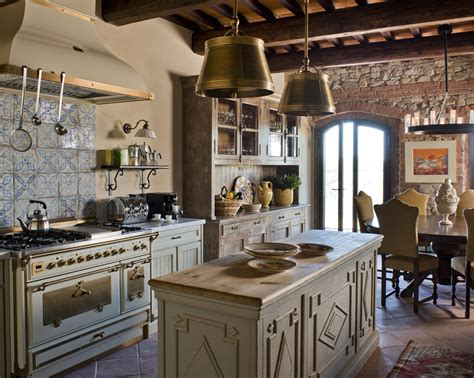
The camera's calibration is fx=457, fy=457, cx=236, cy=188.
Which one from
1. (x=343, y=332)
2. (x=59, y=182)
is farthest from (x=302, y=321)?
(x=59, y=182)

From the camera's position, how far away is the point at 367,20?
4582mm

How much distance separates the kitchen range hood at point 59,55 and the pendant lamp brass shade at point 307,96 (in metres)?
1.52

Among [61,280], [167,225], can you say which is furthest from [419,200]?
[61,280]

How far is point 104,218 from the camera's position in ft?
14.2

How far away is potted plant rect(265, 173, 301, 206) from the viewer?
6625 mm

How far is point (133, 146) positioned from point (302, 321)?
2.67m

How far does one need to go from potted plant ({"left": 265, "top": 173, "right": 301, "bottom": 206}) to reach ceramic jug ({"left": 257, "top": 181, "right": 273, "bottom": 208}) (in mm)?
312

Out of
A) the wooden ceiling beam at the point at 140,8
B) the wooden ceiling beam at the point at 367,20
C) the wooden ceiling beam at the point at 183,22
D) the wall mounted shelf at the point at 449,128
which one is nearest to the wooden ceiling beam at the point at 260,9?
the wooden ceiling beam at the point at 367,20

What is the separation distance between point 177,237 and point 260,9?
2.59 metres

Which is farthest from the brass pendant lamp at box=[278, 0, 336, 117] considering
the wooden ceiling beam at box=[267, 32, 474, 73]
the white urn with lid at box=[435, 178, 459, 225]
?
the wooden ceiling beam at box=[267, 32, 474, 73]

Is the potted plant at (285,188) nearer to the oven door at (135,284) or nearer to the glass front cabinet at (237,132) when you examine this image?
the glass front cabinet at (237,132)

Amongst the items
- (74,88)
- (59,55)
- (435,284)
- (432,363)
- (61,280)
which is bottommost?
(432,363)

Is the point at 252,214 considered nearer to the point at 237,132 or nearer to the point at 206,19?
the point at 237,132

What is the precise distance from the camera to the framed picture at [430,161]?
6855 millimetres
